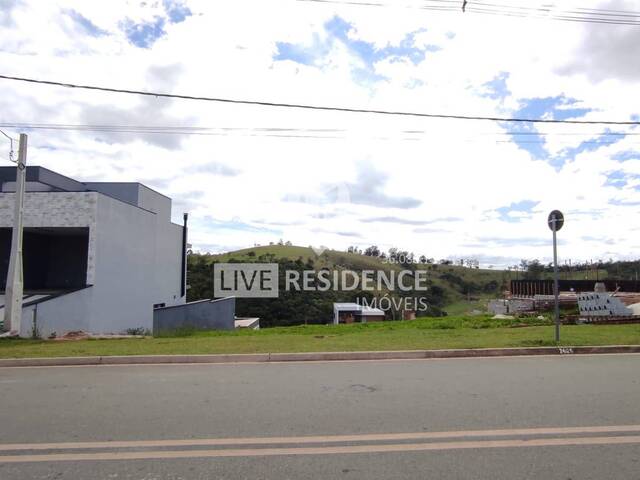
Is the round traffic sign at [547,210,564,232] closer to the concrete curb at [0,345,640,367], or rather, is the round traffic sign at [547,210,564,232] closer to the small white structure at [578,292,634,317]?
the concrete curb at [0,345,640,367]

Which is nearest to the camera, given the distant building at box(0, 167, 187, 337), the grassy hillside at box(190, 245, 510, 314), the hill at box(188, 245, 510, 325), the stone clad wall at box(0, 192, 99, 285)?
the distant building at box(0, 167, 187, 337)

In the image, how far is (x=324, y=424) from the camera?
5.39m

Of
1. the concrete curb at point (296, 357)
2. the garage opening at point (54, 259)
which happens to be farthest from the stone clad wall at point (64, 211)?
the concrete curb at point (296, 357)

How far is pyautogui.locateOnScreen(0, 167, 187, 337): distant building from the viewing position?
18.8 meters

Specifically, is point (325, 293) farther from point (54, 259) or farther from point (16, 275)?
point (16, 275)

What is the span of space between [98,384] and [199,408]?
7.91 ft

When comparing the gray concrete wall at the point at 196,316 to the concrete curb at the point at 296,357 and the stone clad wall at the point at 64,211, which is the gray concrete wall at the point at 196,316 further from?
the concrete curb at the point at 296,357

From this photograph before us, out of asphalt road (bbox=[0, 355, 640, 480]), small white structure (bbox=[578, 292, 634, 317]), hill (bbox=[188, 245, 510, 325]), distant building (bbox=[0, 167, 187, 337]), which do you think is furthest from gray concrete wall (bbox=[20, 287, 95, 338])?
hill (bbox=[188, 245, 510, 325])

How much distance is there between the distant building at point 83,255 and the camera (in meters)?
18.8

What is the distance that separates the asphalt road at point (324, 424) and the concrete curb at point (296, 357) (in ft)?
3.60

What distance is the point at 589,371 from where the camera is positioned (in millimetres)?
8406

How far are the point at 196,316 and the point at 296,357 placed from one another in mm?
20623

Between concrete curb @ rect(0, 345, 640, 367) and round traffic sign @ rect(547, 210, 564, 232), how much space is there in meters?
2.78

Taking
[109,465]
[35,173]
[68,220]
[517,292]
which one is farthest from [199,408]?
[517,292]
